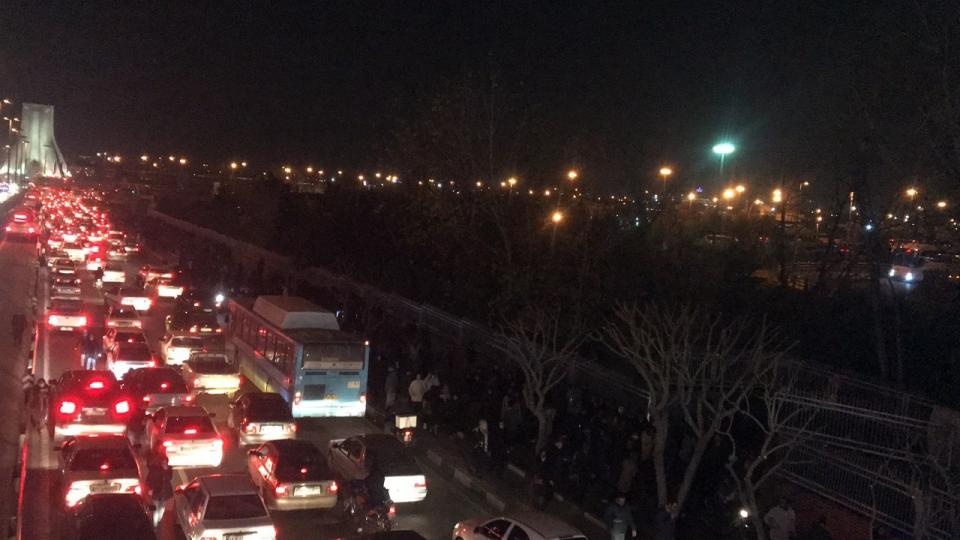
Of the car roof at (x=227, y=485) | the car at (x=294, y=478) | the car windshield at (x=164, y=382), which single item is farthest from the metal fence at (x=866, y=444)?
the car windshield at (x=164, y=382)

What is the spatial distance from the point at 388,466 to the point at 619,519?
14.2 ft

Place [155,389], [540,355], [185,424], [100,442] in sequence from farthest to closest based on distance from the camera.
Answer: [155,389] → [540,355] → [185,424] → [100,442]

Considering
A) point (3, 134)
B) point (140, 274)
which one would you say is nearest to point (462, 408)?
point (140, 274)

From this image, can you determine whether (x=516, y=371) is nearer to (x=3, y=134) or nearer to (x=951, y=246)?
(x=951, y=246)

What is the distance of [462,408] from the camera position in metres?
21.0

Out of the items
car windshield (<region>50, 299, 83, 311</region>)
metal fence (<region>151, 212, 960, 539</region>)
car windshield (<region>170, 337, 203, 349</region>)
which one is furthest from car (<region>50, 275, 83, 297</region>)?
metal fence (<region>151, 212, 960, 539</region>)

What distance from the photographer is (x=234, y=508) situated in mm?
12156

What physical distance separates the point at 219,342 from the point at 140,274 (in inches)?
779

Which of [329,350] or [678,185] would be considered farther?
[678,185]

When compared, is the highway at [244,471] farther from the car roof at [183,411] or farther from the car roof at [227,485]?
the car roof at [227,485]

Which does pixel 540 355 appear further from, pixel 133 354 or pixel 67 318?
A: pixel 67 318

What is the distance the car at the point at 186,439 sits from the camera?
16.3 m

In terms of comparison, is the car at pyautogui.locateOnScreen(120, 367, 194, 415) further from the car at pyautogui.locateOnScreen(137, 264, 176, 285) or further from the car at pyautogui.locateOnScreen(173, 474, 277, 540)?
the car at pyautogui.locateOnScreen(137, 264, 176, 285)

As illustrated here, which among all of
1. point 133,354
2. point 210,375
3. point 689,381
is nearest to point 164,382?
point 210,375
